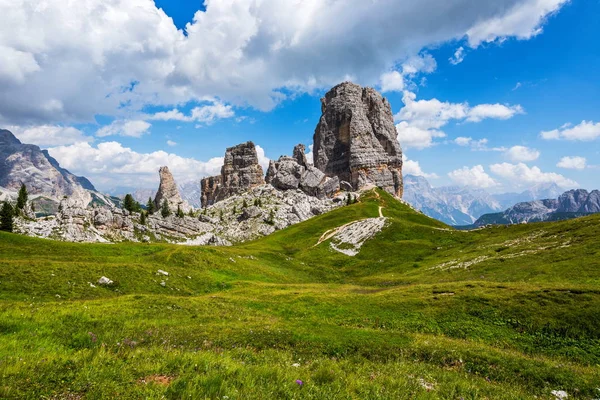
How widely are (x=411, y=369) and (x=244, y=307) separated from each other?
1907 cm

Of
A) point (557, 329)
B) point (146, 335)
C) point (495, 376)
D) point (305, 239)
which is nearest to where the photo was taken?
point (495, 376)

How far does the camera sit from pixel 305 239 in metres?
109

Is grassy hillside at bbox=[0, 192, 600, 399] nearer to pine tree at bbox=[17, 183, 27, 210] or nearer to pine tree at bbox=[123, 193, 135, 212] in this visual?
pine tree at bbox=[17, 183, 27, 210]

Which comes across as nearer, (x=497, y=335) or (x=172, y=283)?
(x=497, y=335)

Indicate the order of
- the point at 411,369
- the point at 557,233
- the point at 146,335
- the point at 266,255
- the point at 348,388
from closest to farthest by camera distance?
the point at 348,388, the point at 411,369, the point at 146,335, the point at 557,233, the point at 266,255

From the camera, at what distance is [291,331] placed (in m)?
19.3

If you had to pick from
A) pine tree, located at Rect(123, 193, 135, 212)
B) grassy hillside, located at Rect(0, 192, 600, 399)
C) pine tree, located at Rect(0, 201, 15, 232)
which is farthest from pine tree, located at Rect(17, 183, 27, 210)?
grassy hillside, located at Rect(0, 192, 600, 399)

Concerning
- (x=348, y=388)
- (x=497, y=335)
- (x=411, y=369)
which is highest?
(x=348, y=388)

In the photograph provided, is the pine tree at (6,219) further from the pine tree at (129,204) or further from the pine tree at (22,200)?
the pine tree at (129,204)

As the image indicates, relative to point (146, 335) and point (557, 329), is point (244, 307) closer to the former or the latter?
point (146, 335)

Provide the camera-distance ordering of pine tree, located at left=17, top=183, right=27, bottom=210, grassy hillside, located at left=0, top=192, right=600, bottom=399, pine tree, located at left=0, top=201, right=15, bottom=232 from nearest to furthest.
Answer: grassy hillside, located at left=0, top=192, right=600, bottom=399, pine tree, located at left=0, top=201, right=15, bottom=232, pine tree, located at left=17, top=183, right=27, bottom=210

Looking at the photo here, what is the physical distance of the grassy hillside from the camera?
850 cm

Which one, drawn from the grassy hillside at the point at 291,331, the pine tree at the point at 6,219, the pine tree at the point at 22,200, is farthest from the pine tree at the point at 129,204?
the grassy hillside at the point at 291,331

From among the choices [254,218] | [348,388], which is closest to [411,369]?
[348,388]
